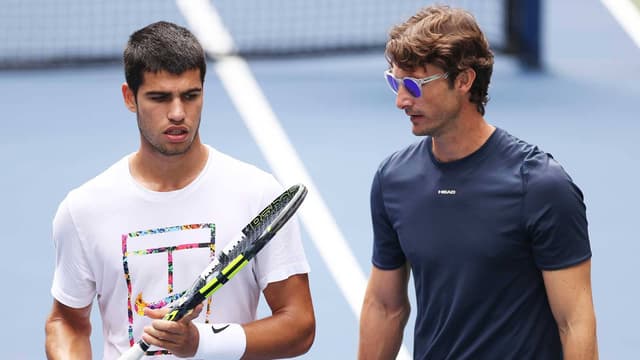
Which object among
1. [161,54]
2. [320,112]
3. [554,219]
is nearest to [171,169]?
[161,54]

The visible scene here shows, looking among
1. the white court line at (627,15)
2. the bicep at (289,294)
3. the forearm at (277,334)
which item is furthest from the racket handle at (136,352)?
the white court line at (627,15)

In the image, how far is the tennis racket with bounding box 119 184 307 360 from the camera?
467cm

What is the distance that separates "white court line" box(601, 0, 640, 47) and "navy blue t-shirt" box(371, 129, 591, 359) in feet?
32.9

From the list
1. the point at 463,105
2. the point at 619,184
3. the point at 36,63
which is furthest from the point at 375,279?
the point at 36,63

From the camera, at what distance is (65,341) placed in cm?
507

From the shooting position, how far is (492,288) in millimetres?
4836

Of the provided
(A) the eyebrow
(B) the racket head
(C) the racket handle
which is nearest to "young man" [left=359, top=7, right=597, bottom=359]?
(B) the racket head

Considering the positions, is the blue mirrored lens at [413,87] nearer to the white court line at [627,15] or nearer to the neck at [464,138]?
the neck at [464,138]

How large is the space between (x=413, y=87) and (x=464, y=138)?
258 mm

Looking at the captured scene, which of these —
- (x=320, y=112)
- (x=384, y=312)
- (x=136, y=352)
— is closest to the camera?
(x=136, y=352)

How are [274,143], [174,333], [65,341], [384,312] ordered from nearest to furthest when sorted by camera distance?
1. [174,333]
2. [65,341]
3. [384,312]
4. [274,143]

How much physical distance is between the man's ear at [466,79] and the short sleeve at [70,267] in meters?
1.45

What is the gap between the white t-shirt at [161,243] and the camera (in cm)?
490

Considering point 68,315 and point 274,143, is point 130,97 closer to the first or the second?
point 68,315
